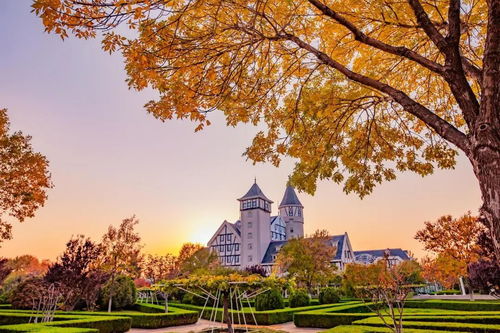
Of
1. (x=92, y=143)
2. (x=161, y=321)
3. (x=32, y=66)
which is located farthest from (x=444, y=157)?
(x=161, y=321)

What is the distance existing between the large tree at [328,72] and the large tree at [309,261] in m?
23.4

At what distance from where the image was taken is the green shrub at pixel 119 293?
2166 centimetres

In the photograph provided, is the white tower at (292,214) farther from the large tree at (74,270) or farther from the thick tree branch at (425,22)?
the thick tree branch at (425,22)

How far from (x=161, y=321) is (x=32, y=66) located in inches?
503

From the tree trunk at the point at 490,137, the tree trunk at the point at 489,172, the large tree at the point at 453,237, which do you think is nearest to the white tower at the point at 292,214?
the large tree at the point at 453,237

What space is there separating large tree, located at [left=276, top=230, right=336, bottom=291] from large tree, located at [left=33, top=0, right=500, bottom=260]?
23394 mm

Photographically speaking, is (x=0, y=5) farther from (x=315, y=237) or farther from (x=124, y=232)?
(x=315, y=237)

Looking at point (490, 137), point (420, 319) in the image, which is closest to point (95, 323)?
point (420, 319)

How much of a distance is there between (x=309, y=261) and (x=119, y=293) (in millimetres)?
15691

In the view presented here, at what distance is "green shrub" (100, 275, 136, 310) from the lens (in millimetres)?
21663

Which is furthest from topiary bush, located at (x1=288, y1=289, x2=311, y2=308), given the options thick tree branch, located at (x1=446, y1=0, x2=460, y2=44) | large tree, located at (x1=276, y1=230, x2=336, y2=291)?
thick tree branch, located at (x1=446, y1=0, x2=460, y2=44)

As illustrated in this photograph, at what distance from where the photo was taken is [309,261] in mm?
28406

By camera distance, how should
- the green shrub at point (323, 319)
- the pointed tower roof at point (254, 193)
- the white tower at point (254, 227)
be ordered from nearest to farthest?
the green shrub at point (323, 319)
the white tower at point (254, 227)
the pointed tower roof at point (254, 193)

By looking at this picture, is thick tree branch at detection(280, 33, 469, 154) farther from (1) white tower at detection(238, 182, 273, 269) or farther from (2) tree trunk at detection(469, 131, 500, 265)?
(1) white tower at detection(238, 182, 273, 269)
